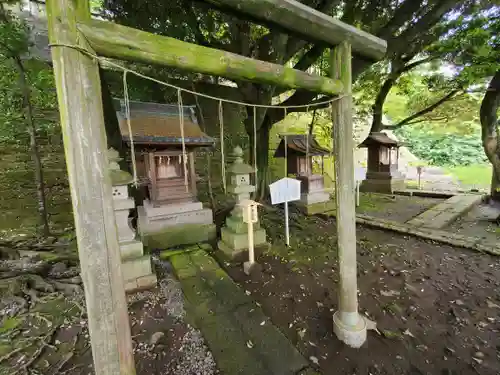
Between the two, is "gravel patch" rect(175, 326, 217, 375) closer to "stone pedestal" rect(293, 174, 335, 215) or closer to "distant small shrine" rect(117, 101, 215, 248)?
"distant small shrine" rect(117, 101, 215, 248)

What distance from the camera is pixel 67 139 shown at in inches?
56.7

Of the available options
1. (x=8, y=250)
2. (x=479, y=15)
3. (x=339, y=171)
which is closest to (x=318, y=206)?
(x=339, y=171)

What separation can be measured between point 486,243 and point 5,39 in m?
10.7

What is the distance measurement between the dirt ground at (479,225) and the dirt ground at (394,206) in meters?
1.08

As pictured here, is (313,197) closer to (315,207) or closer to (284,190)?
(315,207)

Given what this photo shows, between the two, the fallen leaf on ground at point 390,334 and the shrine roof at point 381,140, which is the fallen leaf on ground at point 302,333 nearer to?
the fallen leaf on ground at point 390,334

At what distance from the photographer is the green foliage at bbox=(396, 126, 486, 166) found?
1970 centimetres

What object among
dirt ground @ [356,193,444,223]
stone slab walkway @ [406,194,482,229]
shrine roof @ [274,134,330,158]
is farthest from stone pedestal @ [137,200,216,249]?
stone slab walkway @ [406,194,482,229]

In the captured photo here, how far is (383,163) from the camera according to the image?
11.0 metres

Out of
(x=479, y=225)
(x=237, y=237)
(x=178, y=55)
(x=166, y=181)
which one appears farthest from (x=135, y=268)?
(x=479, y=225)

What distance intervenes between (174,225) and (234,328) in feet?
9.93

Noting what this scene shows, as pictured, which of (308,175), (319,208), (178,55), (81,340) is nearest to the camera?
(178,55)

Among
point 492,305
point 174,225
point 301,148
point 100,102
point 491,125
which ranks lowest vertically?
point 492,305

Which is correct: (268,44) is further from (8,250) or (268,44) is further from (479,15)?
(8,250)
